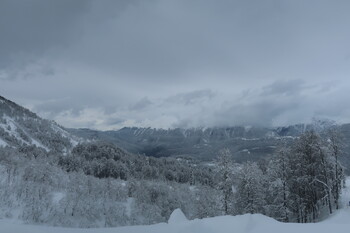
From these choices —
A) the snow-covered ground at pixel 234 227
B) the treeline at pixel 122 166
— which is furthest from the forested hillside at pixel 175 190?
the snow-covered ground at pixel 234 227

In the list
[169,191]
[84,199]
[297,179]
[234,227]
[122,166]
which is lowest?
[84,199]

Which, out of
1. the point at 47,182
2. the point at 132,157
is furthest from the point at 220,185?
the point at 132,157

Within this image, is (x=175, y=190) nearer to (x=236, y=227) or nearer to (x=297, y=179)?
(x=297, y=179)

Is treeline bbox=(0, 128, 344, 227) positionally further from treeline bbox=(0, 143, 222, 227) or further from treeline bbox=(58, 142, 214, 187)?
treeline bbox=(58, 142, 214, 187)

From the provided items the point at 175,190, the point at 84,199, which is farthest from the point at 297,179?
the point at 175,190

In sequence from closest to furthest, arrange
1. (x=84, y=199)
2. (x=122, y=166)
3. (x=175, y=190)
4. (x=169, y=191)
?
(x=84, y=199)
(x=169, y=191)
(x=175, y=190)
(x=122, y=166)

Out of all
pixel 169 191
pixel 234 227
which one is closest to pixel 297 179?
pixel 234 227

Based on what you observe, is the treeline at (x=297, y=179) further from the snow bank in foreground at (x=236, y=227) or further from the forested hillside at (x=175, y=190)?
the snow bank in foreground at (x=236, y=227)

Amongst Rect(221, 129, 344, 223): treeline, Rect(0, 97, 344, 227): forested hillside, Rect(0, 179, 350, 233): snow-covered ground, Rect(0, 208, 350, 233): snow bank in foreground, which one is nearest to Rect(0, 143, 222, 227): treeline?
Rect(0, 97, 344, 227): forested hillside

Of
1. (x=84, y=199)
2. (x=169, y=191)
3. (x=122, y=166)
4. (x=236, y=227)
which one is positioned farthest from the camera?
(x=122, y=166)

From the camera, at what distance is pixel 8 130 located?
193 meters

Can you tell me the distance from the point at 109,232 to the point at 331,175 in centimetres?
3218

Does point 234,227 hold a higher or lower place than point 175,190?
higher

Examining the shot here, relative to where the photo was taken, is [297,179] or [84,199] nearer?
[297,179]
